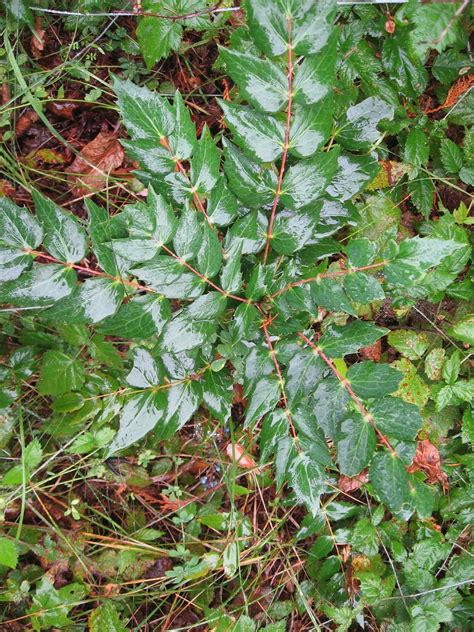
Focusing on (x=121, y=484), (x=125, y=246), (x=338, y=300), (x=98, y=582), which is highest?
(x=125, y=246)

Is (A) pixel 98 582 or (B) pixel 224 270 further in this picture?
(A) pixel 98 582

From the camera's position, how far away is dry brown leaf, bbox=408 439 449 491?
1.76m

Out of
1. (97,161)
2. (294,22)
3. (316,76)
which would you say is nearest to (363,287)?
(316,76)

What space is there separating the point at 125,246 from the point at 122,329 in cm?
23

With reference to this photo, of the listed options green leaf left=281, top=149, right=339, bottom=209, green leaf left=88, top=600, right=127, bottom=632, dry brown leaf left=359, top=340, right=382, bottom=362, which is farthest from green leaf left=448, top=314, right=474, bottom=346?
green leaf left=88, top=600, right=127, bottom=632

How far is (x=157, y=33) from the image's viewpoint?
1.63m

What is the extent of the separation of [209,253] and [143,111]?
34 centimetres

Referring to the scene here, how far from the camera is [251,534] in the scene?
1.81 m

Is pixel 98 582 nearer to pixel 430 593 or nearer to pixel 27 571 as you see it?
pixel 27 571

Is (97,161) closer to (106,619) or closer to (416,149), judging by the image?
(416,149)

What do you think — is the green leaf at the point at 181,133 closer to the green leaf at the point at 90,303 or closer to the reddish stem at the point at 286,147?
the reddish stem at the point at 286,147

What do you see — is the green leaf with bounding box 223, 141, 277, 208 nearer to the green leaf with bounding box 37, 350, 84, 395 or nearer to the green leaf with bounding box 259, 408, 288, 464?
the green leaf with bounding box 259, 408, 288, 464

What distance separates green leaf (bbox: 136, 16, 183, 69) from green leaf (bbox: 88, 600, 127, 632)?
1785 millimetres

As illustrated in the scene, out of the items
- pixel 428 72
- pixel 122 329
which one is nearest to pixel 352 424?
pixel 122 329
